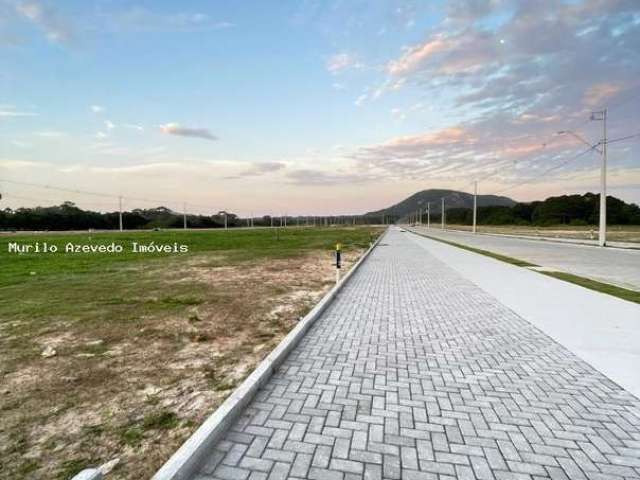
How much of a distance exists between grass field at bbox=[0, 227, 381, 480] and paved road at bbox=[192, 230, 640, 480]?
70 centimetres

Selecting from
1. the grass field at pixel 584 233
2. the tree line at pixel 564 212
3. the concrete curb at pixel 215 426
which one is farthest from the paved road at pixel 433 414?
the tree line at pixel 564 212

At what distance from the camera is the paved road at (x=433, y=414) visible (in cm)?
265

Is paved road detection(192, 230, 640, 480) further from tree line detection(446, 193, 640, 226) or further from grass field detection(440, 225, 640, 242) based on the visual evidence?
tree line detection(446, 193, 640, 226)

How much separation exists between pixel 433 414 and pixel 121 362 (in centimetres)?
429

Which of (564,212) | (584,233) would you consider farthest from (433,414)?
(564,212)

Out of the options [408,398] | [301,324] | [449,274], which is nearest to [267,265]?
[449,274]

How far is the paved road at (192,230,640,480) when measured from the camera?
2648 millimetres

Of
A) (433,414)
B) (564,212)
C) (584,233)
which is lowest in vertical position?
(433,414)

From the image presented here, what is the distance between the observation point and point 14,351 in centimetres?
527

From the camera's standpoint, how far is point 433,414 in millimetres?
3350

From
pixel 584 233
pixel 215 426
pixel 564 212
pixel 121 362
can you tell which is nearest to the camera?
pixel 215 426

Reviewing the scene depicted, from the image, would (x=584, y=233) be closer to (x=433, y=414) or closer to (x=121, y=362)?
(x=433, y=414)

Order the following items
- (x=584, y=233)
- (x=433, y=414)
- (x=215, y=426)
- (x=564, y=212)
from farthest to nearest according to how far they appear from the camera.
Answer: (x=564, y=212), (x=584, y=233), (x=433, y=414), (x=215, y=426)

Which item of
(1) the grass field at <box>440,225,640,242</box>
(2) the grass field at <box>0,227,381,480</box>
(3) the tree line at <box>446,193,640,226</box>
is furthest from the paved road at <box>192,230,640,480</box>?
(3) the tree line at <box>446,193,640,226</box>
